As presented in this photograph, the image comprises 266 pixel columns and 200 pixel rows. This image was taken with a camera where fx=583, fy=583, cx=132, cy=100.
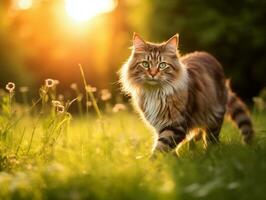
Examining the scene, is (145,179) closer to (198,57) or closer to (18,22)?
(198,57)

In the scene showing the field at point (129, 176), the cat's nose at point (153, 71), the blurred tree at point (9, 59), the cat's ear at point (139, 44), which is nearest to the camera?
the field at point (129, 176)

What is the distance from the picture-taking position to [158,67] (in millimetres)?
7207

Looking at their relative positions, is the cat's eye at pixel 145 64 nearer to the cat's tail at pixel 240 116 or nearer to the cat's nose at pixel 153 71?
the cat's nose at pixel 153 71

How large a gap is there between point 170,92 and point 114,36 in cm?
1581

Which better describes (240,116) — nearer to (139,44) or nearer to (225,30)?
(139,44)

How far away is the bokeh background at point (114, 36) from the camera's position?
16.9 m

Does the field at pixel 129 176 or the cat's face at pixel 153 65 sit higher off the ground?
the cat's face at pixel 153 65

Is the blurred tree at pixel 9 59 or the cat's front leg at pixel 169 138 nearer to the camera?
the cat's front leg at pixel 169 138

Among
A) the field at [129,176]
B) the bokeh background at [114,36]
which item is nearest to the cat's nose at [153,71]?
the field at [129,176]

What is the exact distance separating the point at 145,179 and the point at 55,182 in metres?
0.73

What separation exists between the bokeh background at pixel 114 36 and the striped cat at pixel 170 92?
29.6 ft

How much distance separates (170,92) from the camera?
7.18 metres

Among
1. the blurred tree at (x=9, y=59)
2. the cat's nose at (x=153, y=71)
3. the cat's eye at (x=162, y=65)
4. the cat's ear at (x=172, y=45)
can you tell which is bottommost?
the blurred tree at (x=9, y=59)

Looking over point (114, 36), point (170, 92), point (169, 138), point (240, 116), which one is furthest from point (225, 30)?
point (169, 138)
